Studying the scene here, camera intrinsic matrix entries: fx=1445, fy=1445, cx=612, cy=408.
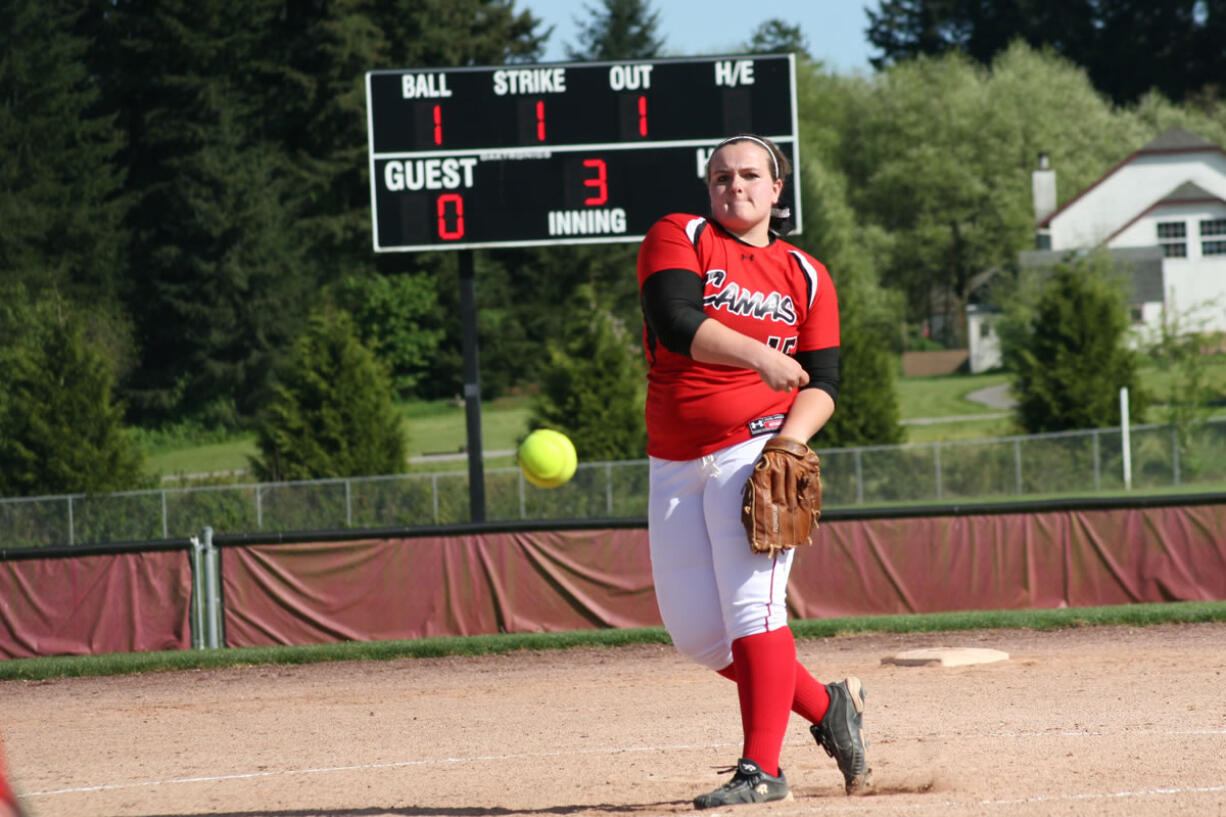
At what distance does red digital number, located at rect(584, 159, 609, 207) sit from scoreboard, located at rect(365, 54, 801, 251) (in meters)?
0.01

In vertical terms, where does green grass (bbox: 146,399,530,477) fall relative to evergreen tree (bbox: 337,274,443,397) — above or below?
below

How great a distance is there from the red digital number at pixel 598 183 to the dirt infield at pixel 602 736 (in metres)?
5.75

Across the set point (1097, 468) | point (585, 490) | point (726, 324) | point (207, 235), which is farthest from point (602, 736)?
point (207, 235)

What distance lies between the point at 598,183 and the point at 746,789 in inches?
435

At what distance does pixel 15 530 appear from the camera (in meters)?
21.7

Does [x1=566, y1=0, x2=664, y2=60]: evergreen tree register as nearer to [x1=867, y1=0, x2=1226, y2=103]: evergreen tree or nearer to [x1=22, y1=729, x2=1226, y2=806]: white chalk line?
[x1=867, y1=0, x2=1226, y2=103]: evergreen tree

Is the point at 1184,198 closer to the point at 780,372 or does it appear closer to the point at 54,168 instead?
the point at 54,168

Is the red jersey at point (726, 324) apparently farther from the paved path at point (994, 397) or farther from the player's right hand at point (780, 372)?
the paved path at point (994, 397)

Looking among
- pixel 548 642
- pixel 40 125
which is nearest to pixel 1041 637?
pixel 548 642

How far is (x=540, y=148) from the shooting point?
1467cm

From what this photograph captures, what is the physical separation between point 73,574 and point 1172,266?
168ft

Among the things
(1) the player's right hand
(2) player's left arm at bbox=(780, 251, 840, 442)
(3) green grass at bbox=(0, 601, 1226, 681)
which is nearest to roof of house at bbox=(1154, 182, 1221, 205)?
→ (3) green grass at bbox=(0, 601, 1226, 681)

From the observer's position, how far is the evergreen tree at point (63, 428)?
2547cm

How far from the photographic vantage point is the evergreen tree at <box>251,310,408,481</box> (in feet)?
85.5
